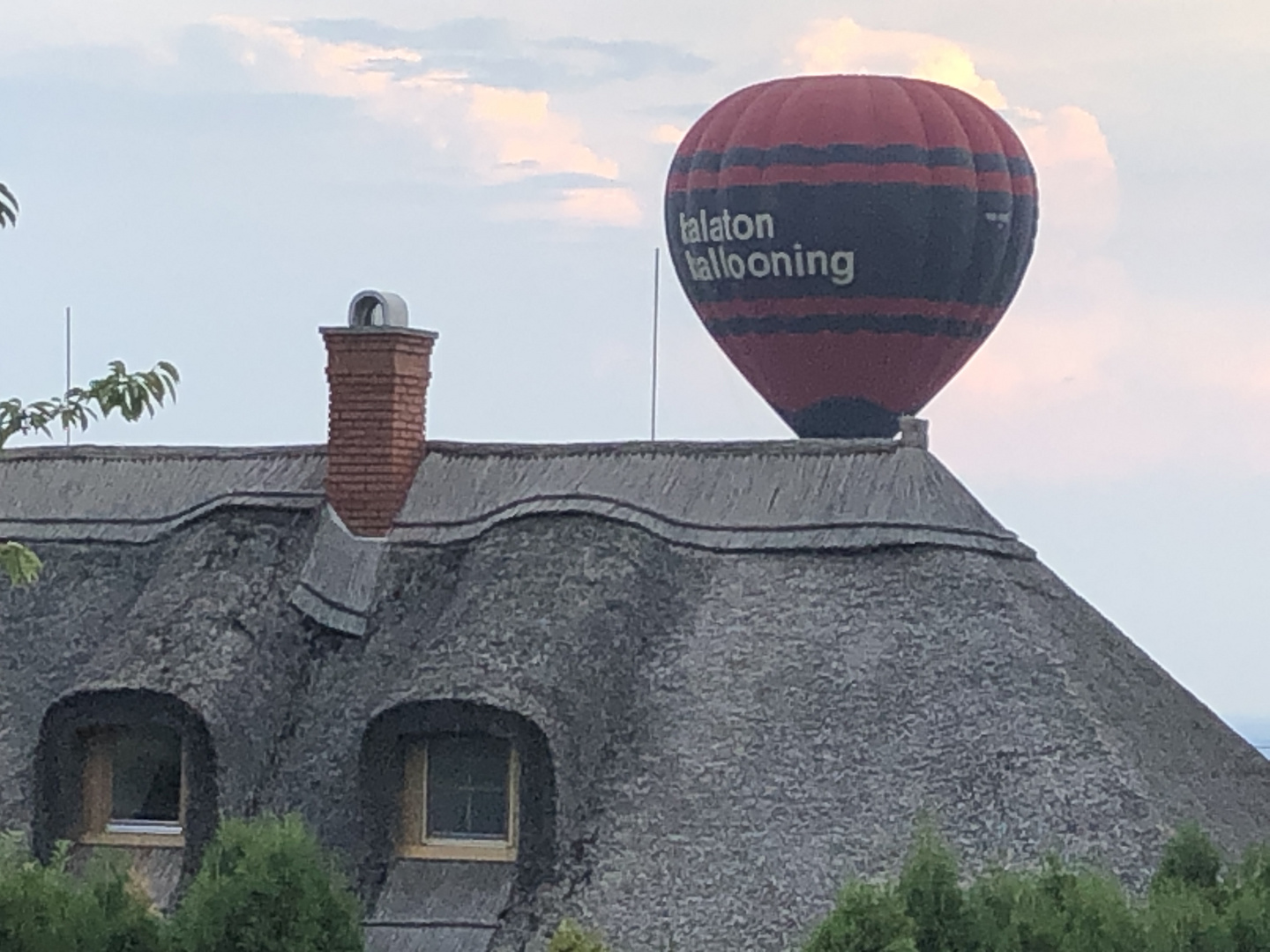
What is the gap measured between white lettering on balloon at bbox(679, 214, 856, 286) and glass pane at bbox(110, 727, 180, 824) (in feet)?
41.9

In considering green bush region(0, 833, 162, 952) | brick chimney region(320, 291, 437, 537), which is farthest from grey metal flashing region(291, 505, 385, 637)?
green bush region(0, 833, 162, 952)

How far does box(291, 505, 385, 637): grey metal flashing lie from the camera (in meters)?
24.9

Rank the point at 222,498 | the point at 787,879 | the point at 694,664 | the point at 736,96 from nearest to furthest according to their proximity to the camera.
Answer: the point at 787,879 → the point at 694,664 → the point at 222,498 → the point at 736,96

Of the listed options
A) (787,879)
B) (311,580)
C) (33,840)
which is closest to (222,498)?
(311,580)

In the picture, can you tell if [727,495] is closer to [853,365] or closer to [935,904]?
[935,904]

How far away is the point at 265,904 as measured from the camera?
19.3 meters

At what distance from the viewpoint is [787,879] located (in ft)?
72.0

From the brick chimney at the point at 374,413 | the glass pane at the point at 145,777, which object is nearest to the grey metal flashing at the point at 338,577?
the brick chimney at the point at 374,413

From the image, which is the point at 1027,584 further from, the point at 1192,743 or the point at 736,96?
the point at 736,96

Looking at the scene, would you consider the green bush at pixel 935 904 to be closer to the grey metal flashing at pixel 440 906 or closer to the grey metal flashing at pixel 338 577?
the grey metal flashing at pixel 440 906

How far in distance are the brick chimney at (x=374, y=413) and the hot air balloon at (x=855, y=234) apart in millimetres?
8858

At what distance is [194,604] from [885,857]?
6365mm

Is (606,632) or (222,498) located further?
(222,498)

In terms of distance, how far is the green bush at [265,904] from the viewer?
19.2m
